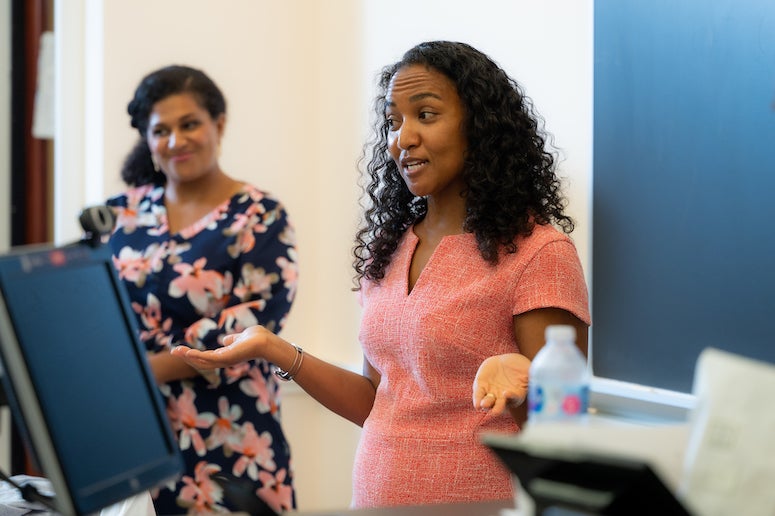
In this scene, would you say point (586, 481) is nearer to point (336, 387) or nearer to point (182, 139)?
point (336, 387)

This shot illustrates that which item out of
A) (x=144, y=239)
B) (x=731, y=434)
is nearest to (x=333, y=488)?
(x=144, y=239)

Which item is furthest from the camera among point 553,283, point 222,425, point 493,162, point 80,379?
point 222,425

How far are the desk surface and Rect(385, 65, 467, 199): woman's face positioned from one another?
66cm

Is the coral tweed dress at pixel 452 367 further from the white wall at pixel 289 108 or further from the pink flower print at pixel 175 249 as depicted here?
the white wall at pixel 289 108

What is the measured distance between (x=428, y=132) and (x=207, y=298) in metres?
1.06

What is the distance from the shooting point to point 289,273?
2.79 meters

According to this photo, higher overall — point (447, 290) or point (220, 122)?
point (220, 122)

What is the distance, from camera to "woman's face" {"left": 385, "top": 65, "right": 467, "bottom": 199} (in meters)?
1.90

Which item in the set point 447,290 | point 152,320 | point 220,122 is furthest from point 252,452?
point 447,290

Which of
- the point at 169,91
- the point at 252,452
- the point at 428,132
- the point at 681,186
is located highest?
the point at 169,91

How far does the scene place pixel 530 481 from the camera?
996 mm

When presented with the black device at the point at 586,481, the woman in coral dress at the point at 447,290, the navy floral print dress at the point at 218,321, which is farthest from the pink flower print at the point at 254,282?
the black device at the point at 586,481

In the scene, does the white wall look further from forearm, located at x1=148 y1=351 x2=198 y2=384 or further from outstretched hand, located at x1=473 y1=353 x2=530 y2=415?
outstretched hand, located at x1=473 y1=353 x2=530 y2=415

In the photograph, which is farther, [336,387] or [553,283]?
[336,387]
